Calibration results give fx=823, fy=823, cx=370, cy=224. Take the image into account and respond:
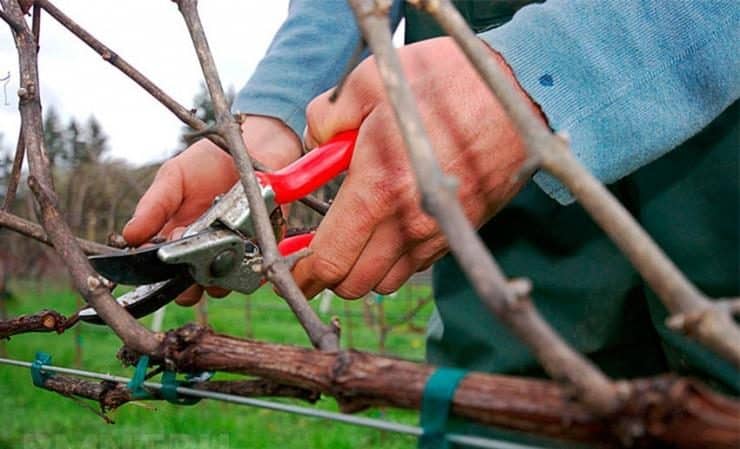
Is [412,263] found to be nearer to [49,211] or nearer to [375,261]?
[375,261]

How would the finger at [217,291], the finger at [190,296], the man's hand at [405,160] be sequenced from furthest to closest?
1. the finger at [190,296]
2. the finger at [217,291]
3. the man's hand at [405,160]

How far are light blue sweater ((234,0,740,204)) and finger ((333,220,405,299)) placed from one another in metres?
0.31

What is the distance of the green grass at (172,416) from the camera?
1.93 m

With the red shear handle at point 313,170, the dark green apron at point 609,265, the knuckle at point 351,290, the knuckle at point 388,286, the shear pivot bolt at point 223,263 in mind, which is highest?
the red shear handle at point 313,170

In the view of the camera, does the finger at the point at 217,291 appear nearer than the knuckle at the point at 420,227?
No

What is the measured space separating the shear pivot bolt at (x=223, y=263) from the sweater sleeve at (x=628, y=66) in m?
0.56

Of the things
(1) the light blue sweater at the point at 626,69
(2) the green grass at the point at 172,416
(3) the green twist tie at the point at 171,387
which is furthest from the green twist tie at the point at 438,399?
(1) the light blue sweater at the point at 626,69

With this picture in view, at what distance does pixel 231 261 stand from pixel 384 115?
1.33 ft

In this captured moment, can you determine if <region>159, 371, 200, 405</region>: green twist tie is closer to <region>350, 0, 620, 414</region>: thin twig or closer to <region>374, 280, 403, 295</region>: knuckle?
<region>374, 280, 403, 295</region>: knuckle

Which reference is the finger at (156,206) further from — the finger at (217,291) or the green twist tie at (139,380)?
the green twist tie at (139,380)

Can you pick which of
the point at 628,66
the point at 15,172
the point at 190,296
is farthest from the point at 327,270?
the point at 15,172

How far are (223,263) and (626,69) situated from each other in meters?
0.72

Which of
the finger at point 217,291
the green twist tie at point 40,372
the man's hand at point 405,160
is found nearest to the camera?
the man's hand at point 405,160

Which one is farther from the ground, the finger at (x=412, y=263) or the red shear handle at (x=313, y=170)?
the red shear handle at (x=313, y=170)
